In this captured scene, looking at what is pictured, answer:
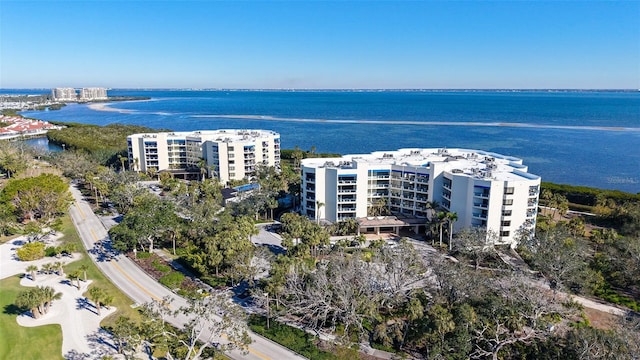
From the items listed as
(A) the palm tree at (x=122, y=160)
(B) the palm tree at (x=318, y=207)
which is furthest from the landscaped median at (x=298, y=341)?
(A) the palm tree at (x=122, y=160)

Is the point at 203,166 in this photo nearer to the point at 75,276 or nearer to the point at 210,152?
the point at 210,152

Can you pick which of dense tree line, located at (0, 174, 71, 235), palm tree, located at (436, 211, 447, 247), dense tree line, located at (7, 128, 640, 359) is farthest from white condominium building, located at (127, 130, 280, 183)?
palm tree, located at (436, 211, 447, 247)

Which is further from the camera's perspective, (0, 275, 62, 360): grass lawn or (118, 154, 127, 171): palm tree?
(118, 154, 127, 171): palm tree

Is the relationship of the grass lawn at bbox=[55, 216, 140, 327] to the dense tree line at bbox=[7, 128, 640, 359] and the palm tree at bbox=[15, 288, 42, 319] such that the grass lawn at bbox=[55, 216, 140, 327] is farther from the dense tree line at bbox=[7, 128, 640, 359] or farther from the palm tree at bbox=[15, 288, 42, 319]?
the palm tree at bbox=[15, 288, 42, 319]

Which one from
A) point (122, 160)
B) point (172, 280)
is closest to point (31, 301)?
point (172, 280)

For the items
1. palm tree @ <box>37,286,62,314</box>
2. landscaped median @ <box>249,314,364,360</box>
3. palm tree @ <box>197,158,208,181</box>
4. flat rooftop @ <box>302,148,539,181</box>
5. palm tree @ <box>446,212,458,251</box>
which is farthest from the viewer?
palm tree @ <box>197,158,208,181</box>

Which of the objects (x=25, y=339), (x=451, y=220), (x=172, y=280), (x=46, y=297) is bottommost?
(x=25, y=339)
